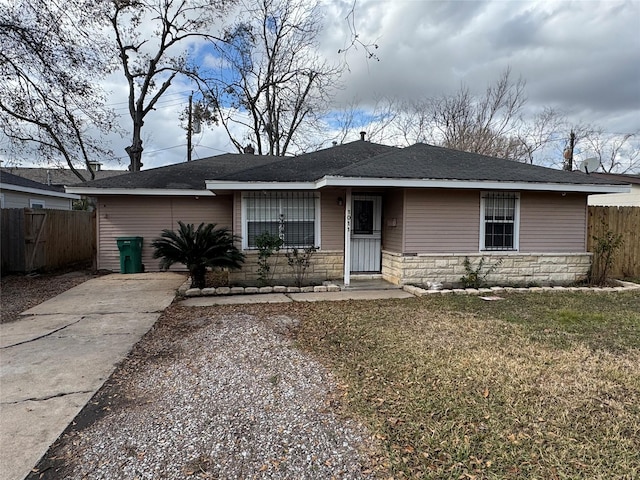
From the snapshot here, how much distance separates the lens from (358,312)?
19.5ft

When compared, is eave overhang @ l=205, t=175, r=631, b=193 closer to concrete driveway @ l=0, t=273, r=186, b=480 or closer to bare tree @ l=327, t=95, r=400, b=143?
concrete driveway @ l=0, t=273, r=186, b=480

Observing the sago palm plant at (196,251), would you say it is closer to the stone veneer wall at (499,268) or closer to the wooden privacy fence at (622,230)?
the stone veneer wall at (499,268)

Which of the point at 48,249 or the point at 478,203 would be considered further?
the point at 48,249

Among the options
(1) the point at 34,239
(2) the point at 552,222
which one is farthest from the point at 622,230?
(1) the point at 34,239

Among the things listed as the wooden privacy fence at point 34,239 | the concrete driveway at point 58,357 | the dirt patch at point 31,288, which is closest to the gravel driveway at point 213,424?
the concrete driveway at point 58,357

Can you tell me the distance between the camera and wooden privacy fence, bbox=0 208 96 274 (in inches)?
383

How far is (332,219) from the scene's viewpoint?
8.75 m

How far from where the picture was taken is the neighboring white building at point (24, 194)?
12.4m

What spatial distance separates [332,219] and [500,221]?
12.6 ft

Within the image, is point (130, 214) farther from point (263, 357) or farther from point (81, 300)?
point (263, 357)

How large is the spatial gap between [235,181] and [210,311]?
9.97ft

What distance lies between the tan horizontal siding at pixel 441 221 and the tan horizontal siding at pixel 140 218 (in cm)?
561

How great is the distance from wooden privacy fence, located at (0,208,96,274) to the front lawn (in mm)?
8619

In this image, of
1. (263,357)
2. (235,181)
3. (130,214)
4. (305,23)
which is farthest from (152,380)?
(305,23)
